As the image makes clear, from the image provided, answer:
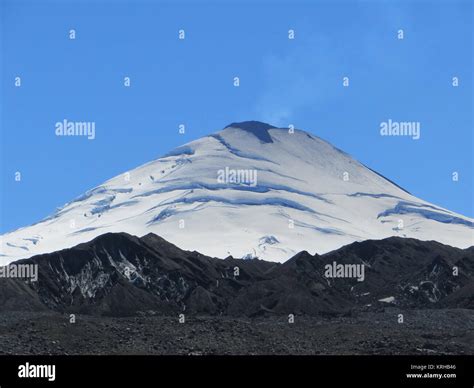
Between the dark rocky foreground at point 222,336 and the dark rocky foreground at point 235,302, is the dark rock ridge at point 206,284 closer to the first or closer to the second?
the dark rocky foreground at point 235,302

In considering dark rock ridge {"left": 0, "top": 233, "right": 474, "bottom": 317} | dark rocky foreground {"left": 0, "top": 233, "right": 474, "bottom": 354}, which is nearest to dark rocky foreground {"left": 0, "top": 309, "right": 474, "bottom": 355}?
dark rocky foreground {"left": 0, "top": 233, "right": 474, "bottom": 354}

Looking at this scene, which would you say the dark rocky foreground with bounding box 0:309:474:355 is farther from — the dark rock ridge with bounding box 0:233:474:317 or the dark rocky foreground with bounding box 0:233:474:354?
the dark rock ridge with bounding box 0:233:474:317

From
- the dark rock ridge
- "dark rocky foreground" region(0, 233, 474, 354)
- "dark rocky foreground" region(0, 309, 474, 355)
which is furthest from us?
the dark rock ridge

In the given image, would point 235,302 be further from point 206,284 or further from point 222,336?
point 222,336

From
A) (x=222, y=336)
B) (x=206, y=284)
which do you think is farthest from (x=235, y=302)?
(x=222, y=336)
